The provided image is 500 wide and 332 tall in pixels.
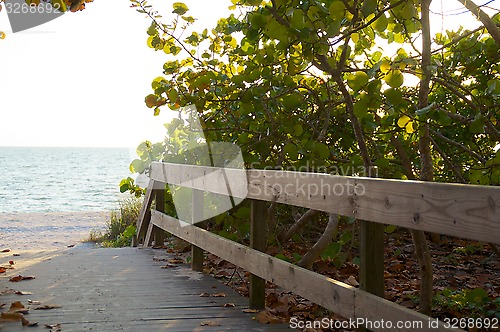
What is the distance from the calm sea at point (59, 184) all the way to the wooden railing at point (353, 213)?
27332 mm

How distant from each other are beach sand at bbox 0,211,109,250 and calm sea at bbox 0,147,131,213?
7584 millimetres

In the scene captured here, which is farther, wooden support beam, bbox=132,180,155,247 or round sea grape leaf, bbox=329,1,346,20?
wooden support beam, bbox=132,180,155,247

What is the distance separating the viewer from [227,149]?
6.65m

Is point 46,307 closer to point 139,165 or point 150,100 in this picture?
point 150,100

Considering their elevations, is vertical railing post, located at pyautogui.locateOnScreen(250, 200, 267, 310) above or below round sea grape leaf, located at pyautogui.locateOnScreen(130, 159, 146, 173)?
below

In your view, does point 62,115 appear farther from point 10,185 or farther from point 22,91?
point 10,185

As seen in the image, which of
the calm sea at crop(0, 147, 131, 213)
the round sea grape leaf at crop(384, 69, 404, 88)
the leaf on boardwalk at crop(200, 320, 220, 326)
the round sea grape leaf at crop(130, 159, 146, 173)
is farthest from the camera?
the calm sea at crop(0, 147, 131, 213)

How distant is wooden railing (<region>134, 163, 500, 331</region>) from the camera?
2418 mm

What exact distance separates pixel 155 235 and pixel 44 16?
5679 millimetres

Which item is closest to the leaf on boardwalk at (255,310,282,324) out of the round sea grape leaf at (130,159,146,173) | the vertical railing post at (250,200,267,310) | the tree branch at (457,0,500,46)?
the vertical railing post at (250,200,267,310)

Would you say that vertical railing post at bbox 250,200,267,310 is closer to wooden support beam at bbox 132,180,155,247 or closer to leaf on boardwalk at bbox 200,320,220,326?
leaf on boardwalk at bbox 200,320,220,326

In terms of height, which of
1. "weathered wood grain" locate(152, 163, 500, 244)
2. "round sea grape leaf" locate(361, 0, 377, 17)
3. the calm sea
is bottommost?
the calm sea

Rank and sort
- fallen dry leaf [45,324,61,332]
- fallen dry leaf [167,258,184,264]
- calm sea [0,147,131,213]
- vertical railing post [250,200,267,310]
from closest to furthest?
fallen dry leaf [45,324,61,332] → vertical railing post [250,200,267,310] → fallen dry leaf [167,258,184,264] → calm sea [0,147,131,213]

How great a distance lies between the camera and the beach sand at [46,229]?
1582 centimetres
